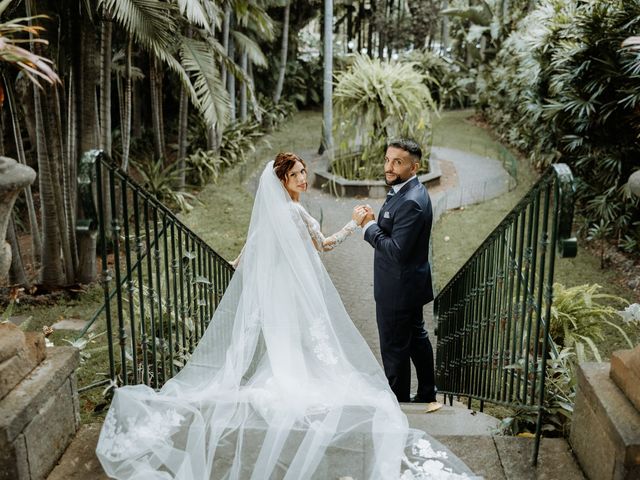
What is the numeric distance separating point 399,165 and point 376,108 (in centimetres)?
833

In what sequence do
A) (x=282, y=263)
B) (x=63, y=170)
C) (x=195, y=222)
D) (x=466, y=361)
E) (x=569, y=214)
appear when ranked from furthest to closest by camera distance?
1. (x=195, y=222)
2. (x=63, y=170)
3. (x=466, y=361)
4. (x=282, y=263)
5. (x=569, y=214)

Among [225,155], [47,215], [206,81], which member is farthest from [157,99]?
[47,215]

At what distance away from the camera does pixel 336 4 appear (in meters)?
27.1

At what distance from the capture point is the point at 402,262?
14.1 feet

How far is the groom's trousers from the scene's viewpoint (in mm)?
4480

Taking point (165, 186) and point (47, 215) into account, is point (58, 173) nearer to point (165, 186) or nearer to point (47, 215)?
point (47, 215)

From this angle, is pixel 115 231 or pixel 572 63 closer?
pixel 115 231

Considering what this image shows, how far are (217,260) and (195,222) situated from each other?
283 inches

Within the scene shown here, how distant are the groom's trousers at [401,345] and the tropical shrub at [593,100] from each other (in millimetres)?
5218

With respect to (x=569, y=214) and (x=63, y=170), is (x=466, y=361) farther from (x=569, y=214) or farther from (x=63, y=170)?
(x=63, y=170)

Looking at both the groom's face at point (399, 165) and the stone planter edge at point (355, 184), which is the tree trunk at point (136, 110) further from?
the groom's face at point (399, 165)

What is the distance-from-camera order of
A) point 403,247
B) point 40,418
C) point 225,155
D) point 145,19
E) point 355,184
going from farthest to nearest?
point 225,155, point 355,184, point 145,19, point 403,247, point 40,418

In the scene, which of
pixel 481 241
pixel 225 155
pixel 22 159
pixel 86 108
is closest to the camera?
pixel 86 108

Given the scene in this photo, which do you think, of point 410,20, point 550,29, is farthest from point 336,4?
point 550,29
